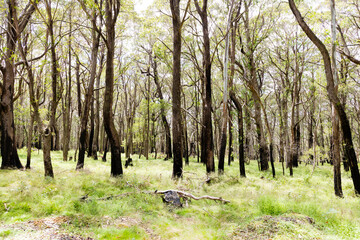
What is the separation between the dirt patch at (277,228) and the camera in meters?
4.00

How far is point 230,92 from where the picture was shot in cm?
1307

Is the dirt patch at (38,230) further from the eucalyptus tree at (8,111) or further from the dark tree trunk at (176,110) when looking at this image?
the eucalyptus tree at (8,111)

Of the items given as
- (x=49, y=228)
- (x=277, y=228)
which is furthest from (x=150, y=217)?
(x=277, y=228)

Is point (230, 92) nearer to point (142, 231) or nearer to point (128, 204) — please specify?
point (128, 204)

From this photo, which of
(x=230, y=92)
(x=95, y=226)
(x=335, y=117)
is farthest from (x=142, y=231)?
(x=230, y=92)

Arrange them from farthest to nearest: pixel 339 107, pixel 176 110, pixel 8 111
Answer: pixel 8 111 < pixel 176 110 < pixel 339 107

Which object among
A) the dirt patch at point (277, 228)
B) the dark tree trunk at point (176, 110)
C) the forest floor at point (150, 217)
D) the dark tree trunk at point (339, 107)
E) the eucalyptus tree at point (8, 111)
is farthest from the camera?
the eucalyptus tree at point (8, 111)

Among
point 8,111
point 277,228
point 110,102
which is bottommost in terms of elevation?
point 277,228

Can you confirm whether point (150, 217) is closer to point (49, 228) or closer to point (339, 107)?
point (49, 228)

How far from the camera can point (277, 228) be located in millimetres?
4273

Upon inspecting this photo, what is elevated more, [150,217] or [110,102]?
[110,102]

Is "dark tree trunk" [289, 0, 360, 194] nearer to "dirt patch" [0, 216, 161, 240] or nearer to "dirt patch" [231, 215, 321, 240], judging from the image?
"dirt patch" [231, 215, 321, 240]

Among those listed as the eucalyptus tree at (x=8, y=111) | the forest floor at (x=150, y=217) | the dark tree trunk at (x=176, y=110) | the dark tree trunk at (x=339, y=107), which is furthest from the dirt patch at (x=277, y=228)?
the eucalyptus tree at (x=8, y=111)

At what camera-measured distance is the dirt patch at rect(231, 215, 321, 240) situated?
4.00 m
